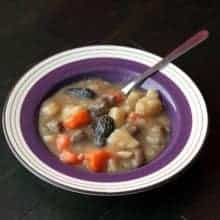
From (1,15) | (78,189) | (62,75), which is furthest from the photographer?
(1,15)

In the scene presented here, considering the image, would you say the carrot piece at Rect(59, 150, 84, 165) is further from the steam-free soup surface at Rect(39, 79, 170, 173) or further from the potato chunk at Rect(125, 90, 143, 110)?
the potato chunk at Rect(125, 90, 143, 110)

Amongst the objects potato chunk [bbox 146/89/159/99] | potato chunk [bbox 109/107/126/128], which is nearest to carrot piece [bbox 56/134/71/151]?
potato chunk [bbox 109/107/126/128]

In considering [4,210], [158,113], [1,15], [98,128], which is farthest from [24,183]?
[1,15]

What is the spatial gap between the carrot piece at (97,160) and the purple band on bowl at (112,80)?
2 centimetres

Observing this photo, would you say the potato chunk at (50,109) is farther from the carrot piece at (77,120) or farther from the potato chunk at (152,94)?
the potato chunk at (152,94)

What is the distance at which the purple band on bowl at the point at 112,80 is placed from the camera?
3.56 ft

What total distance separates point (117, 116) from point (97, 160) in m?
0.12

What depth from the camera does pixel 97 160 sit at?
43.4 inches

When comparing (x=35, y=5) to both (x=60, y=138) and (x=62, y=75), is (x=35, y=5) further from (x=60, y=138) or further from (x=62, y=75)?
(x=60, y=138)

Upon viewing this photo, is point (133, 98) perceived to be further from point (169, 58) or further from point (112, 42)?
point (112, 42)

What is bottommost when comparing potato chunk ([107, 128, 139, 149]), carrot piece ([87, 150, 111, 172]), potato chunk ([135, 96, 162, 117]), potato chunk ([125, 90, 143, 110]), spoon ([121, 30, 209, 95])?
carrot piece ([87, 150, 111, 172])

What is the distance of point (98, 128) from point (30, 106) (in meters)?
0.15

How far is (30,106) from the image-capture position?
47.7 inches

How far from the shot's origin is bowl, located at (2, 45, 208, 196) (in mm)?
1059
